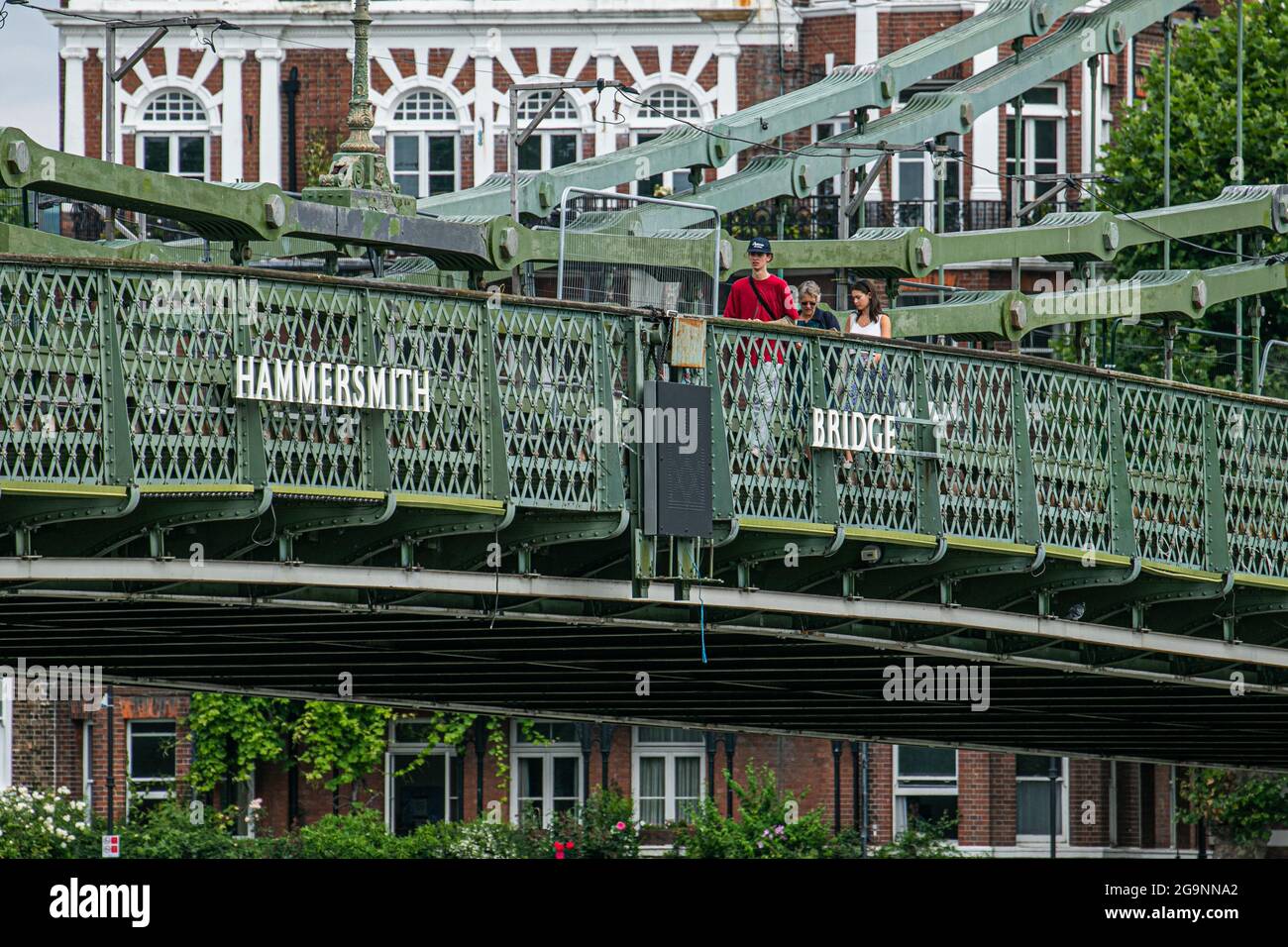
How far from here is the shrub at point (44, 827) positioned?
44.0m

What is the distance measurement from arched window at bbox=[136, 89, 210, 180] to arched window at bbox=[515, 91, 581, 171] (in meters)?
6.41

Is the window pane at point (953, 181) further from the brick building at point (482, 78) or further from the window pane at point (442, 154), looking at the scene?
the window pane at point (442, 154)

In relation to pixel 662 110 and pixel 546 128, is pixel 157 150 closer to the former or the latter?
pixel 546 128

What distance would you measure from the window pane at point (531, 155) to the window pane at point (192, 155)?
640 centimetres

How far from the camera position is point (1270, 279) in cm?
3428

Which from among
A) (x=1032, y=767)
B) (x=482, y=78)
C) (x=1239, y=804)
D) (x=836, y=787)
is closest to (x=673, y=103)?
(x=482, y=78)

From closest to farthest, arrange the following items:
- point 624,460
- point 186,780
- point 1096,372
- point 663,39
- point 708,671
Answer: point 624,460 < point 1096,372 < point 708,671 < point 186,780 < point 663,39

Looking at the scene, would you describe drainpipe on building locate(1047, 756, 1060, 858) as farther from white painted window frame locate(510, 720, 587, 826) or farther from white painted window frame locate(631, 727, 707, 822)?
white painted window frame locate(510, 720, 587, 826)

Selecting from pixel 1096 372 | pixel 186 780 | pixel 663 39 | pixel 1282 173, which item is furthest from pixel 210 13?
pixel 1096 372

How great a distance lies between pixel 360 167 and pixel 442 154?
105 ft

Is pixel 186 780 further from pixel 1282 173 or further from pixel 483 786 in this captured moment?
pixel 1282 173

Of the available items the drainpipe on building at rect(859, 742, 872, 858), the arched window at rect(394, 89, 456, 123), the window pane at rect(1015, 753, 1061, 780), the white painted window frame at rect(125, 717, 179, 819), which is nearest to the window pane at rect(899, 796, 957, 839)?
the drainpipe on building at rect(859, 742, 872, 858)

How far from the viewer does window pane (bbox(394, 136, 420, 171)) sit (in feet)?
186
